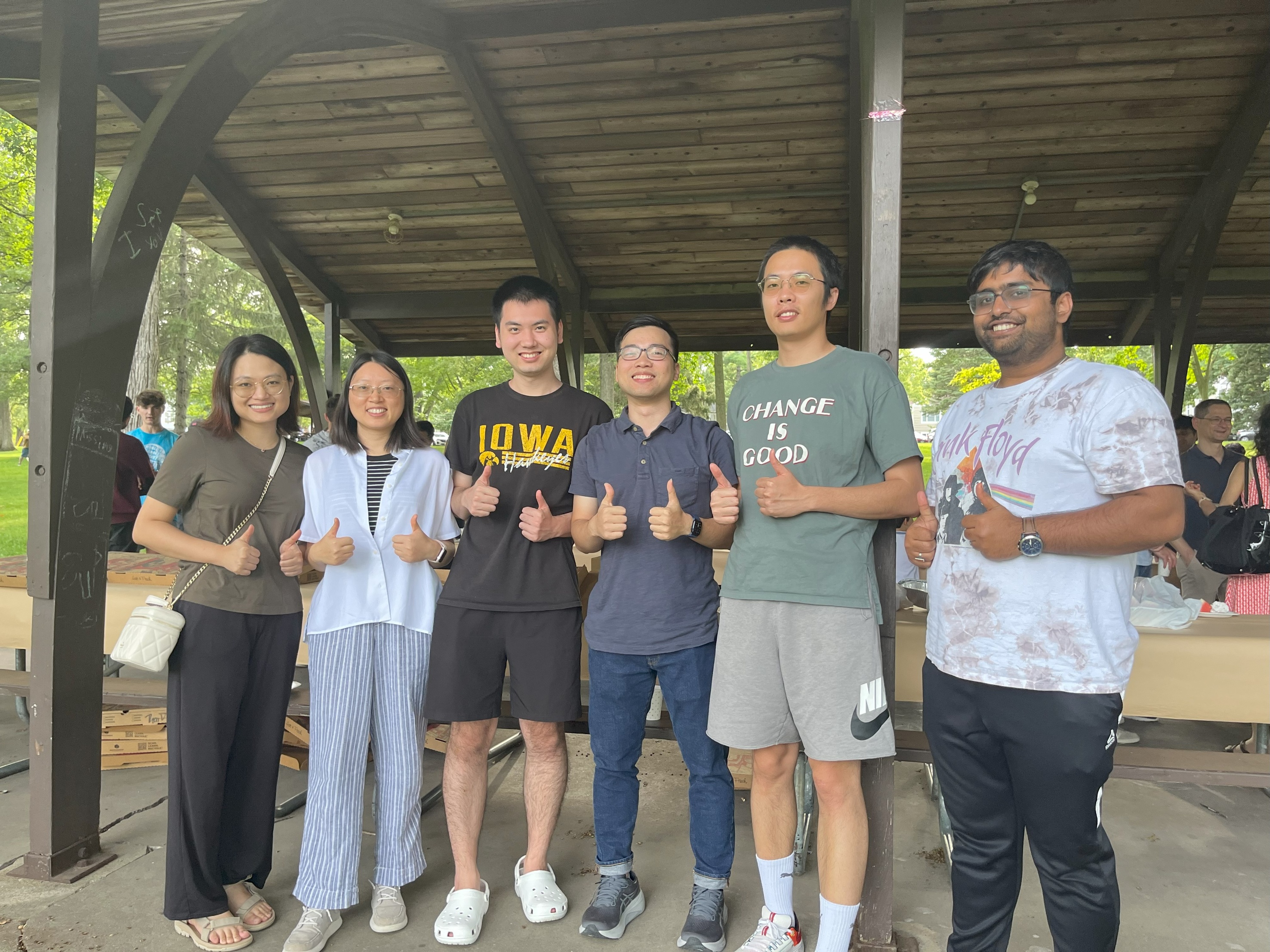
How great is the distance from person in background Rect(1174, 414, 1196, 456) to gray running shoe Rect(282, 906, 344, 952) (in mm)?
6306

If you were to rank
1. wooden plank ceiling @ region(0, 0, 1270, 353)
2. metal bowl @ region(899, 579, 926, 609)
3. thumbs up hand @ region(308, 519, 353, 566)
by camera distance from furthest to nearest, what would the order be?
wooden plank ceiling @ region(0, 0, 1270, 353) < metal bowl @ region(899, 579, 926, 609) < thumbs up hand @ region(308, 519, 353, 566)

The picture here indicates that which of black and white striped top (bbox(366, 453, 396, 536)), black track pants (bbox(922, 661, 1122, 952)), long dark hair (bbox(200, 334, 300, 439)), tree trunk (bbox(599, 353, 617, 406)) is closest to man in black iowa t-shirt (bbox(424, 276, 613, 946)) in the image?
black and white striped top (bbox(366, 453, 396, 536))

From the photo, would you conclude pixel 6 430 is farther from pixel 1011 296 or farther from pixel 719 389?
pixel 1011 296

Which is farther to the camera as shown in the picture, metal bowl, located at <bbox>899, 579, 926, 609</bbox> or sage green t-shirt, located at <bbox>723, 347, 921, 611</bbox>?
metal bowl, located at <bbox>899, 579, 926, 609</bbox>

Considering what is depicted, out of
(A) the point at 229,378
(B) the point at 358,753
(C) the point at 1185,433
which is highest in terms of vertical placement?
(C) the point at 1185,433

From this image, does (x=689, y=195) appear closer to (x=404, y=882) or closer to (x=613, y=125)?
(x=613, y=125)

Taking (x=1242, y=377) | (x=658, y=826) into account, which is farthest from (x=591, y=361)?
(x=658, y=826)

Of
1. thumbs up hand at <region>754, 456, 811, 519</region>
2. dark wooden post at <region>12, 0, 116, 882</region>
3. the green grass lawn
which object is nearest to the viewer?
thumbs up hand at <region>754, 456, 811, 519</region>

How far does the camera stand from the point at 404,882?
2.69m

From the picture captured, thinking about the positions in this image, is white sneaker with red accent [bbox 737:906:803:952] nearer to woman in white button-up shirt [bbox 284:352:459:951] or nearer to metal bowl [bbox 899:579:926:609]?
woman in white button-up shirt [bbox 284:352:459:951]

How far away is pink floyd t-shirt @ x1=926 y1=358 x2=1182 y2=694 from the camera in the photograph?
73.2 inches

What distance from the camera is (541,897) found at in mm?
2738

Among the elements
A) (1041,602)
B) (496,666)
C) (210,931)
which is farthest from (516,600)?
(1041,602)

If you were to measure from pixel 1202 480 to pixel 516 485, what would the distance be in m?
4.83
